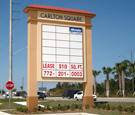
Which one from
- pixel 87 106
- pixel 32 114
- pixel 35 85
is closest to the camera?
pixel 32 114

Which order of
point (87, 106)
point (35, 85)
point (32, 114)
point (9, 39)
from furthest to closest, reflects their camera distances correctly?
point (9, 39), point (87, 106), point (35, 85), point (32, 114)

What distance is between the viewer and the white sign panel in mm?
23781

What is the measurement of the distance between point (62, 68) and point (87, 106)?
13.8ft

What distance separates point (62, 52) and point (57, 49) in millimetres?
555

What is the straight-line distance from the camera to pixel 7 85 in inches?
926

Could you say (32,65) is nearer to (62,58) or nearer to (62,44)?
(62,58)

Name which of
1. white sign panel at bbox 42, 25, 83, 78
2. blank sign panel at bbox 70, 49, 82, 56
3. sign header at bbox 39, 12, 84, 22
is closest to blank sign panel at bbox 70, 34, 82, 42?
white sign panel at bbox 42, 25, 83, 78

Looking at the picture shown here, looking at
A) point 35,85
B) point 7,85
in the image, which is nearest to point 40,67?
point 35,85

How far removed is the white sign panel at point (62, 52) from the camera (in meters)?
23.8

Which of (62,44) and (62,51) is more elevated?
(62,44)

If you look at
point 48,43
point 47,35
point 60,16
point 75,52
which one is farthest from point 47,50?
point 60,16

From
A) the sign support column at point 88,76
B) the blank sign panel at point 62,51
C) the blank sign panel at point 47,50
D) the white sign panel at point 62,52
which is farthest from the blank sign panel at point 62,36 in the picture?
the sign support column at point 88,76

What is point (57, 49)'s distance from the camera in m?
24.2

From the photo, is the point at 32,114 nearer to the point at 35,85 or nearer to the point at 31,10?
the point at 35,85
